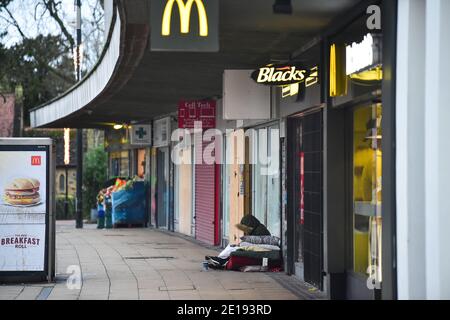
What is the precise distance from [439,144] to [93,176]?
99.5ft

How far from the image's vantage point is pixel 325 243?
11680 millimetres

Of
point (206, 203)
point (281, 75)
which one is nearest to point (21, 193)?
point (281, 75)

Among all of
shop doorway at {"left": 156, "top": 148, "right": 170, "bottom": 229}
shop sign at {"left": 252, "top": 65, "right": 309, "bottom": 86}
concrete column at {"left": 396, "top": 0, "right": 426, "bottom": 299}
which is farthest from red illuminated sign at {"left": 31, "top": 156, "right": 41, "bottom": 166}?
shop doorway at {"left": 156, "top": 148, "right": 170, "bottom": 229}

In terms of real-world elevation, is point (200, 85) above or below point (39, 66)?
below

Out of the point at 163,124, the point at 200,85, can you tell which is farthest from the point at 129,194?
the point at 200,85

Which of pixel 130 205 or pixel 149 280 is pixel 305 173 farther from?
pixel 130 205

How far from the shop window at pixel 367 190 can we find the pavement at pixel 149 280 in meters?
1.12

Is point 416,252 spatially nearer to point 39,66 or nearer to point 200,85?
point 200,85

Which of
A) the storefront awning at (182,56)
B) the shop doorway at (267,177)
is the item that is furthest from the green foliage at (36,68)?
the shop doorway at (267,177)

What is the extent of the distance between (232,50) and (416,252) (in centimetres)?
600

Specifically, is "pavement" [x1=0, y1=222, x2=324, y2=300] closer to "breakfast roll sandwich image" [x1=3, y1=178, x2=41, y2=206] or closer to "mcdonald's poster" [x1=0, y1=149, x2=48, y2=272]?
"mcdonald's poster" [x1=0, y1=149, x2=48, y2=272]

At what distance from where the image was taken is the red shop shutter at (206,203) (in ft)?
66.1

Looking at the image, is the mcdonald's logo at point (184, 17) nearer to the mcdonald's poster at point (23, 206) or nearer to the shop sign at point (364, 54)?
the shop sign at point (364, 54)

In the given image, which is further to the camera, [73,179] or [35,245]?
[73,179]
